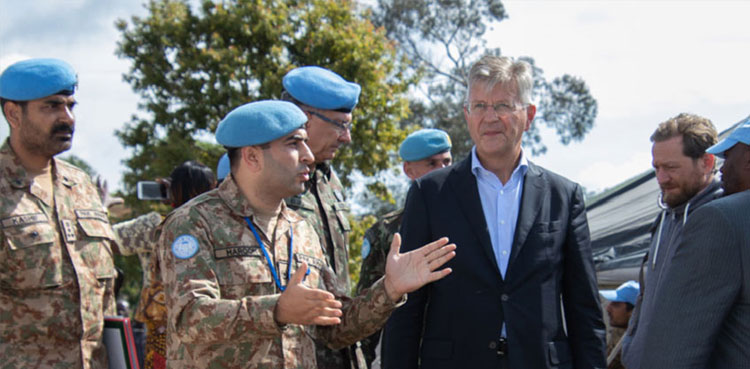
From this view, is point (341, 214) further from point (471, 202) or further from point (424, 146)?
point (424, 146)

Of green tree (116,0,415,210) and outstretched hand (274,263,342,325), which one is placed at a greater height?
green tree (116,0,415,210)

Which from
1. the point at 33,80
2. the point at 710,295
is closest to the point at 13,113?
the point at 33,80

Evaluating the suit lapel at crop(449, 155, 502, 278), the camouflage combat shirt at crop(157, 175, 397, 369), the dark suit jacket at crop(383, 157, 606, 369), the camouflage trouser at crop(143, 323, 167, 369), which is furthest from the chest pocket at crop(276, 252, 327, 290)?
the camouflage trouser at crop(143, 323, 167, 369)

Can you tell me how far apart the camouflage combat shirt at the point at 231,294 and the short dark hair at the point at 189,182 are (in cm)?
161

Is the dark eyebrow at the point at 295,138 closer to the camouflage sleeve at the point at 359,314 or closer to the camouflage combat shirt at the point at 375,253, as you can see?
the camouflage sleeve at the point at 359,314

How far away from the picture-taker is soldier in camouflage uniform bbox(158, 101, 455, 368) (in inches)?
88.4

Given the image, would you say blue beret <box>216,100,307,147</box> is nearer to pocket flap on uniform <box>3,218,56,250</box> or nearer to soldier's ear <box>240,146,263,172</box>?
soldier's ear <box>240,146,263,172</box>

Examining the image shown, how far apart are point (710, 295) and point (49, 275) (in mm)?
2642

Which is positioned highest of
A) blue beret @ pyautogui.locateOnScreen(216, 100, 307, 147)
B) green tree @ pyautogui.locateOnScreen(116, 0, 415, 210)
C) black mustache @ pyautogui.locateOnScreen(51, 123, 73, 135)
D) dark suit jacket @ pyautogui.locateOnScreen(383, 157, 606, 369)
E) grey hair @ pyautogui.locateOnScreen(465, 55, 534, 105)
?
green tree @ pyautogui.locateOnScreen(116, 0, 415, 210)

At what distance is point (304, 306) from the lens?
86.3 inches

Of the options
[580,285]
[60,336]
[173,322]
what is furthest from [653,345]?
[60,336]

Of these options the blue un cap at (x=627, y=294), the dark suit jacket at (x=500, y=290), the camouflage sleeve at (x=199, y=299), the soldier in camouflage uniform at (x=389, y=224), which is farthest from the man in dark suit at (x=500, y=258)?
the blue un cap at (x=627, y=294)

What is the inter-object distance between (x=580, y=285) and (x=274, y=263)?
1261 mm

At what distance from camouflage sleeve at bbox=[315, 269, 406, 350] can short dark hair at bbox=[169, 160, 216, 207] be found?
170cm
